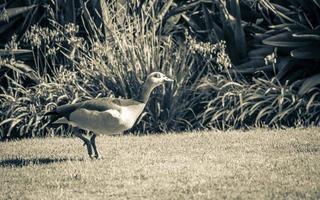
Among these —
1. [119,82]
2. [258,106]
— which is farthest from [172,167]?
[119,82]

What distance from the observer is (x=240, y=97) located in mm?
11633

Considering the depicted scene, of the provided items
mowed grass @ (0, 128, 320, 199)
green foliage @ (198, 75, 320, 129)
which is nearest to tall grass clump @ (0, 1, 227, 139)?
green foliage @ (198, 75, 320, 129)

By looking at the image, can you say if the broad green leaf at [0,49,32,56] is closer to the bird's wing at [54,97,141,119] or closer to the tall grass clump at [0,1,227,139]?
the tall grass clump at [0,1,227,139]

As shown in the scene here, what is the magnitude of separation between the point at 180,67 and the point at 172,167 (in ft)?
14.7

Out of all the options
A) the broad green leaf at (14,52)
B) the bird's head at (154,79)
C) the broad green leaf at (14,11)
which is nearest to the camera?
the bird's head at (154,79)

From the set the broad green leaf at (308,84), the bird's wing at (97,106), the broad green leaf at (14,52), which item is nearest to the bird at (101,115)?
the bird's wing at (97,106)

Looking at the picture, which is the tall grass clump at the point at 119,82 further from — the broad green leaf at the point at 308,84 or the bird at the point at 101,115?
the bird at the point at 101,115

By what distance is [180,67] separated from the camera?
12586 mm

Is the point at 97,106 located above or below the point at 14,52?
above

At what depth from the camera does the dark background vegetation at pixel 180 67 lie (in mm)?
11898

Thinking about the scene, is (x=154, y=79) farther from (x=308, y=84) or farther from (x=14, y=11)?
(x=14, y=11)

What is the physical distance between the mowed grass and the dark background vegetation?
961 mm

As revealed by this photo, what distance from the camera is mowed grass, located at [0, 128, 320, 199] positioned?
23.4 feet

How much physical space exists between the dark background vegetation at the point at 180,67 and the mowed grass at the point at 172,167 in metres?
0.96
